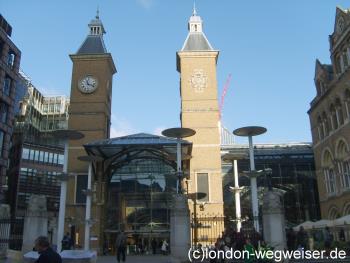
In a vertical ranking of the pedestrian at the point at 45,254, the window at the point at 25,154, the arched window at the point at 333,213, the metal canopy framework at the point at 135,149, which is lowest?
the pedestrian at the point at 45,254

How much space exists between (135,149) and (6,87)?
78.3 ft

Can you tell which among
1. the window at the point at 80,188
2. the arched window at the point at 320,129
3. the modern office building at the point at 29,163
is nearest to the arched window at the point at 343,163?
the arched window at the point at 320,129

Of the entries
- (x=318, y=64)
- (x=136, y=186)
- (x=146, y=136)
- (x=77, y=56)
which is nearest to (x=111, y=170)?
(x=136, y=186)

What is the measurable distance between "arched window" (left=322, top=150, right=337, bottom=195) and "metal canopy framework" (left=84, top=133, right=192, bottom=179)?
49.3 ft

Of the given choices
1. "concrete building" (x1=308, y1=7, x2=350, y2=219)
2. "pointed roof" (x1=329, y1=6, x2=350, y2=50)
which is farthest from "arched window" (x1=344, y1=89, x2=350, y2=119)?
"pointed roof" (x1=329, y1=6, x2=350, y2=50)

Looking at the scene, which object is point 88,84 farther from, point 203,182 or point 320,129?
point 320,129

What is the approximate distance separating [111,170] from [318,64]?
1019 inches

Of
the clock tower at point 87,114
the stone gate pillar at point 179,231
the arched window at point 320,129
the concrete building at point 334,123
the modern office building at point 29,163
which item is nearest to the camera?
the stone gate pillar at point 179,231

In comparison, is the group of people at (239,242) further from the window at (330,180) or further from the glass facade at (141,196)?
the window at (330,180)

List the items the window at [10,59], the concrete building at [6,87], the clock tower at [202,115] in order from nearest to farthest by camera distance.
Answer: the clock tower at [202,115], the concrete building at [6,87], the window at [10,59]

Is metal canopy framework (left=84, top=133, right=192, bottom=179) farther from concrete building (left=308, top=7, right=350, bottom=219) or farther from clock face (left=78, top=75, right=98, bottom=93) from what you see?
concrete building (left=308, top=7, right=350, bottom=219)

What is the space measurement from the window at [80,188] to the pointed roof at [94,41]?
15.1 metres

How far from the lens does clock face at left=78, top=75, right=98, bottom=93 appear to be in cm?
4631

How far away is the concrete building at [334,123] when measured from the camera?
38156 mm
